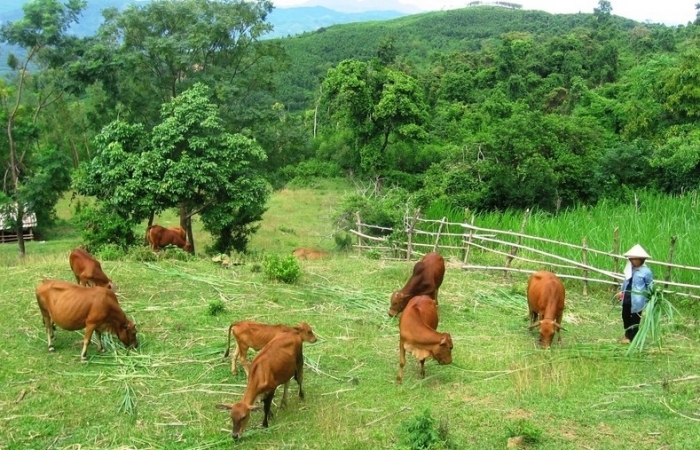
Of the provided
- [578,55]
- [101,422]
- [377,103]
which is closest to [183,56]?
[377,103]

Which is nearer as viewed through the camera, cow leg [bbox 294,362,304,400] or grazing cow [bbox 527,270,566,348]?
cow leg [bbox 294,362,304,400]

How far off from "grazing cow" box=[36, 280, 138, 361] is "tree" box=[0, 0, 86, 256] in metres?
15.3

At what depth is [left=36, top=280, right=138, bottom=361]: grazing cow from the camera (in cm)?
777

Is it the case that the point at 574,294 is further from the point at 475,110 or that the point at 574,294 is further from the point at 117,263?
the point at 475,110

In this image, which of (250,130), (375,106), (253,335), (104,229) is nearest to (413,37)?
(375,106)

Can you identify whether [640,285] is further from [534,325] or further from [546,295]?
[534,325]

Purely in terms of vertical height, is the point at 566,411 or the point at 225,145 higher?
the point at 225,145

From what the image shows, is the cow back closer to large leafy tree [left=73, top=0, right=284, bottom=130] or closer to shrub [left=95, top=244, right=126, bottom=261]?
shrub [left=95, top=244, right=126, bottom=261]

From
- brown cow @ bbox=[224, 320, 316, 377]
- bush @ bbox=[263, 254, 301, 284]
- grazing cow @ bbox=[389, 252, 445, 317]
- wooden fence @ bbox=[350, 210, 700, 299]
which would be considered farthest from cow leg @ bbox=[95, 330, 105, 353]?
wooden fence @ bbox=[350, 210, 700, 299]

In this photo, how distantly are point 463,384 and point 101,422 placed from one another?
3.67 m

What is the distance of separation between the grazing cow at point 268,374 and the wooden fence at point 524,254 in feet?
19.1

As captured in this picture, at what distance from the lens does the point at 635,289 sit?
27.3 feet

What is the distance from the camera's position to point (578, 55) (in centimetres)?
4259

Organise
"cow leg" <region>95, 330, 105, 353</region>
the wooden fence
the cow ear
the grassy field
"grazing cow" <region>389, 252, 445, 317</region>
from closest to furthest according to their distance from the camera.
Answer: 1. the grassy field
2. "cow leg" <region>95, 330, 105, 353</region>
3. the cow ear
4. "grazing cow" <region>389, 252, 445, 317</region>
5. the wooden fence
